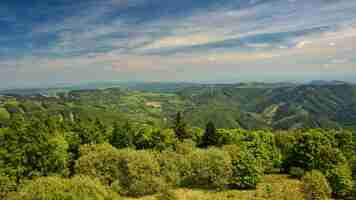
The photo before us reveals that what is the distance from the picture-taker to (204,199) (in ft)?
120

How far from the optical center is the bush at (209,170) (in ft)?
137

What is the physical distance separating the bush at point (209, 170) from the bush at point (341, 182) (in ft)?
50.6

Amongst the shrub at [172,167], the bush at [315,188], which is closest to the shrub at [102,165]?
the shrub at [172,167]

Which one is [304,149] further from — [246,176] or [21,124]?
[21,124]

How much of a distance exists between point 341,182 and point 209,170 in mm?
19299

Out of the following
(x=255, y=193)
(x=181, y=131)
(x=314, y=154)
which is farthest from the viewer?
(x=181, y=131)

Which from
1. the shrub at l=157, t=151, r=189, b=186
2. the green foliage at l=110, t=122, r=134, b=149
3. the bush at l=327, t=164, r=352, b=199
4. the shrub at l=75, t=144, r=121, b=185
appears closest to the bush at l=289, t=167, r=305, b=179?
the bush at l=327, t=164, r=352, b=199

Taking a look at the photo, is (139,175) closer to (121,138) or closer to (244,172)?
(244,172)

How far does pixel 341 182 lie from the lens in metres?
40.4

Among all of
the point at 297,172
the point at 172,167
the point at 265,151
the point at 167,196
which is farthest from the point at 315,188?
the point at 172,167

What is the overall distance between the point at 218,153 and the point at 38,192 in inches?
1028

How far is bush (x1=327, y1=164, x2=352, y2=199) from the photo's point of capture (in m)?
40.3

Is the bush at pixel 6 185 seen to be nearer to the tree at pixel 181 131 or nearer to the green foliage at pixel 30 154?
the green foliage at pixel 30 154

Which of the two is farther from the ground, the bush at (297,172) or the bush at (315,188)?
the bush at (315,188)
